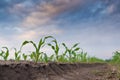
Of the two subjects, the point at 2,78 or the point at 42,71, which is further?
the point at 42,71

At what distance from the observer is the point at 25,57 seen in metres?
7.11

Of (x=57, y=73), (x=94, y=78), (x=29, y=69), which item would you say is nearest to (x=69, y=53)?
(x=94, y=78)

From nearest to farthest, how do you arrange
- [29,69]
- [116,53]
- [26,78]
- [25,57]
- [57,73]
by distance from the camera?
[26,78] < [29,69] < [57,73] < [25,57] < [116,53]

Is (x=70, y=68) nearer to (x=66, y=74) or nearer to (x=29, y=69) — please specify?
(x=66, y=74)

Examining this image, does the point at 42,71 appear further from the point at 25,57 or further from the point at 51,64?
the point at 25,57

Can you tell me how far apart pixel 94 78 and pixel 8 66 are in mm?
2071

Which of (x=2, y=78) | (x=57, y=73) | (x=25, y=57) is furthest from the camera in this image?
(x=25, y=57)

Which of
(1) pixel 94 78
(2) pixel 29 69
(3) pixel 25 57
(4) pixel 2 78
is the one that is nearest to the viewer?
(4) pixel 2 78

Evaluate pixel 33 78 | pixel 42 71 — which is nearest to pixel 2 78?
pixel 33 78

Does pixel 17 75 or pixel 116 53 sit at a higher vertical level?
pixel 116 53

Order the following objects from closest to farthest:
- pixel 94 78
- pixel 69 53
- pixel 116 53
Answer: pixel 94 78 → pixel 69 53 → pixel 116 53

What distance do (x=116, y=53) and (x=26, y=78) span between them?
8039mm

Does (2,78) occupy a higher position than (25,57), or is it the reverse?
(25,57)

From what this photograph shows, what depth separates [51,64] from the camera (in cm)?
564
